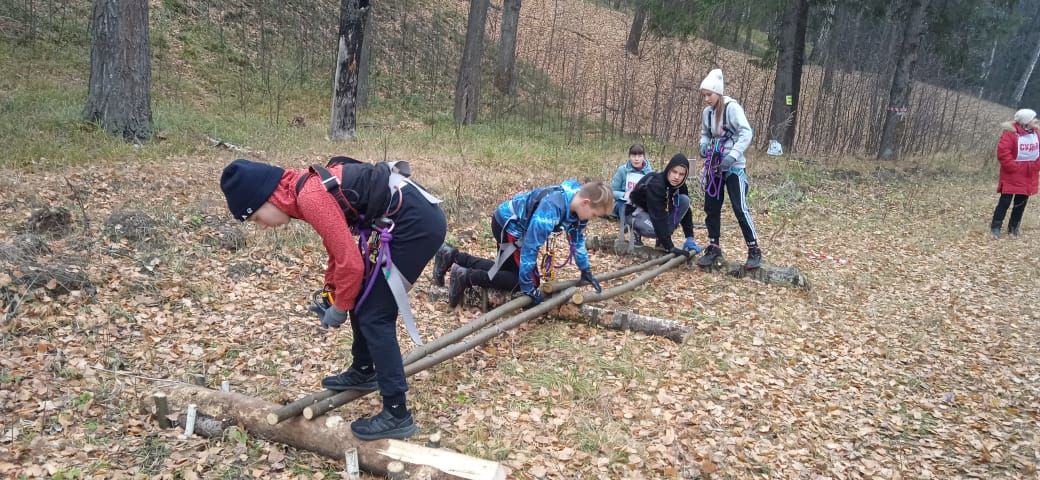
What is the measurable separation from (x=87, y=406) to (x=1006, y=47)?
195ft

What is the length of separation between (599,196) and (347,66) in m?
8.06

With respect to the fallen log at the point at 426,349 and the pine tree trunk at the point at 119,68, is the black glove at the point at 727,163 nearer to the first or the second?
the fallen log at the point at 426,349

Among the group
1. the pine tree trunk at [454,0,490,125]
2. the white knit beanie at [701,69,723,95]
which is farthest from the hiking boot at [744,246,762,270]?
the pine tree trunk at [454,0,490,125]

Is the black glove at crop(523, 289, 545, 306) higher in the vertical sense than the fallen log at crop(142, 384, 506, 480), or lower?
higher

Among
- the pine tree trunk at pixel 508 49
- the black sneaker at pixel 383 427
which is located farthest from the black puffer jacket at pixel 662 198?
the pine tree trunk at pixel 508 49

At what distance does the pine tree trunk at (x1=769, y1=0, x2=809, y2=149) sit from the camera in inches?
619

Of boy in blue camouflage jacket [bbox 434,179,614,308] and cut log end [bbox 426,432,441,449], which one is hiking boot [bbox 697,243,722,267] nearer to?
boy in blue camouflage jacket [bbox 434,179,614,308]

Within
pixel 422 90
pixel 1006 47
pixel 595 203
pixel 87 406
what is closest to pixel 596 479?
pixel 595 203

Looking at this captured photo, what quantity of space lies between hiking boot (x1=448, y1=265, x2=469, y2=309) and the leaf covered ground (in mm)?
133

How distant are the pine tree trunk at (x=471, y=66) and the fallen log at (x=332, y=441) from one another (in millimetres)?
12220

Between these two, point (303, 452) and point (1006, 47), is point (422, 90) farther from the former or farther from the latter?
point (1006, 47)

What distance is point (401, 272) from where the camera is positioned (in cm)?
349

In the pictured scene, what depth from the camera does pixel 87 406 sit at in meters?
3.90

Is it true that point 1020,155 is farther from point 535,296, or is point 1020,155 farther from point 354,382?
point 354,382
